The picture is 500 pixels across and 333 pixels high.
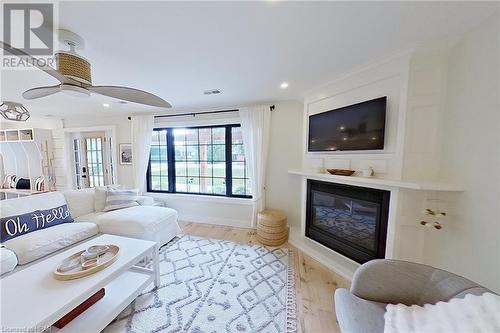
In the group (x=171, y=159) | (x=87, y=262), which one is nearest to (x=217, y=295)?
(x=87, y=262)

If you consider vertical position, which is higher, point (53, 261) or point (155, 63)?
point (155, 63)

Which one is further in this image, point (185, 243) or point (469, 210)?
point (185, 243)

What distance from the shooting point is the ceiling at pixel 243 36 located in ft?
3.66

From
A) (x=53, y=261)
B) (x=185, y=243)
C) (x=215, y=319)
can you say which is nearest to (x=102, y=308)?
(x=53, y=261)

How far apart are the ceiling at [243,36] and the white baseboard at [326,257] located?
213 centimetres

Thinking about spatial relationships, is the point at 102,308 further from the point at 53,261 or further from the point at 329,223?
the point at 329,223

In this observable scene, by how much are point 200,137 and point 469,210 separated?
3492 millimetres

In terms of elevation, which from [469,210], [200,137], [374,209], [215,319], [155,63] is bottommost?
[215,319]

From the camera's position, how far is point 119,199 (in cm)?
278

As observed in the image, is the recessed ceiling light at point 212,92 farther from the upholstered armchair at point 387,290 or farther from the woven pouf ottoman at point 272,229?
the upholstered armchair at point 387,290

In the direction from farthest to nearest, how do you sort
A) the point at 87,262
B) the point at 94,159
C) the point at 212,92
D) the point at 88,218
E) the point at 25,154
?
the point at 25,154 < the point at 94,159 < the point at 212,92 < the point at 88,218 < the point at 87,262

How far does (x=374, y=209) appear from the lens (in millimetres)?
Result: 1842

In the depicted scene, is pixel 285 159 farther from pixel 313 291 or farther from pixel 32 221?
pixel 32 221

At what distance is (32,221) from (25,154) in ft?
13.1
